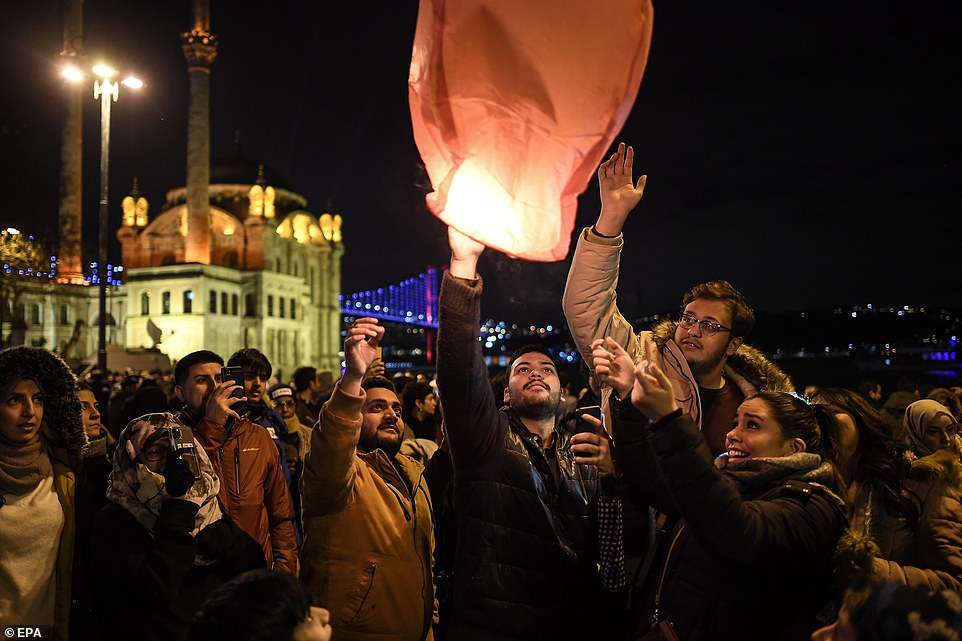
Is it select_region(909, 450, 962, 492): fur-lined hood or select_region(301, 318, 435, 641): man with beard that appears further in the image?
select_region(909, 450, 962, 492): fur-lined hood

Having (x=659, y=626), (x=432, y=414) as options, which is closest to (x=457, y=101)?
(x=659, y=626)

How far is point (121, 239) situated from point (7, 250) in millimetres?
44000

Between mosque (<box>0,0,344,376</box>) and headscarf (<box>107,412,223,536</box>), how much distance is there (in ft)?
135

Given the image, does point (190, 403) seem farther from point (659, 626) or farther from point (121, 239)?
point (121, 239)

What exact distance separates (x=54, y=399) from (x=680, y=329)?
3212mm

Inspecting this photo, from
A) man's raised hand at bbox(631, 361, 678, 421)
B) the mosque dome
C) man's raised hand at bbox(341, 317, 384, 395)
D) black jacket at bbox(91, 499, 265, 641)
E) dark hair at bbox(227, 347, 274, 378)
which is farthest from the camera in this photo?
the mosque dome

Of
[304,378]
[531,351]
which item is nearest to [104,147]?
[304,378]

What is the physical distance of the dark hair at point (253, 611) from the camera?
1.76m

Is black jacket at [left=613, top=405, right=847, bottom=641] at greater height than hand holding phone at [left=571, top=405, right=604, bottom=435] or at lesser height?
lesser

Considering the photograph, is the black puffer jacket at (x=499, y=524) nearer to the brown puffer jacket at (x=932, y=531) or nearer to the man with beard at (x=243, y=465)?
the brown puffer jacket at (x=932, y=531)

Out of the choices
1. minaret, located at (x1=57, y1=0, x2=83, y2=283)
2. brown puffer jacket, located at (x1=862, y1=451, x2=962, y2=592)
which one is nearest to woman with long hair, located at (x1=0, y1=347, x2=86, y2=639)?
brown puffer jacket, located at (x1=862, y1=451, x2=962, y2=592)

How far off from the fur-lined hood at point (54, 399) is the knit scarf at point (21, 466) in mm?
127

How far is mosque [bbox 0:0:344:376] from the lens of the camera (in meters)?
49.6

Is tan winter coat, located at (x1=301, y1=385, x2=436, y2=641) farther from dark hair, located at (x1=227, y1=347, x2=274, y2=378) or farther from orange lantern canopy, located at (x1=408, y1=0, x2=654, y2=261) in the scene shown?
dark hair, located at (x1=227, y1=347, x2=274, y2=378)
